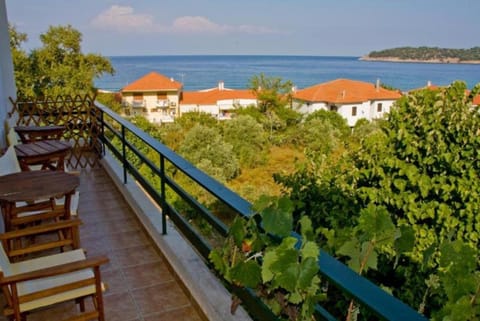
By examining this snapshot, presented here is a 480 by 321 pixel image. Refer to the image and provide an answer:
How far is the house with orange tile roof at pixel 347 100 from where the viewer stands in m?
40.3

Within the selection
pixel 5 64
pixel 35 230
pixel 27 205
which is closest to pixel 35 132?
pixel 5 64

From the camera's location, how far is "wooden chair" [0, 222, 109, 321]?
6.07 feet

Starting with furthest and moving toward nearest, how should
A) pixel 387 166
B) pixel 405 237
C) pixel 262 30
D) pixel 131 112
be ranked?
1. pixel 262 30
2. pixel 131 112
3. pixel 387 166
4. pixel 405 237

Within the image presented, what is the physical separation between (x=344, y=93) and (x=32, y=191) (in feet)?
134

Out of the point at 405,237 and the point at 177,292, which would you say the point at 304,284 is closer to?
the point at 405,237

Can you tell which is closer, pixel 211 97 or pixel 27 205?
pixel 27 205

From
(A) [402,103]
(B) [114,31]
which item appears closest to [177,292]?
(A) [402,103]

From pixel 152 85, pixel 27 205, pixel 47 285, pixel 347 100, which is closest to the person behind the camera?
pixel 47 285

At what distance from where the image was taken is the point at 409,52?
→ 361 feet

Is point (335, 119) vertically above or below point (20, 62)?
below

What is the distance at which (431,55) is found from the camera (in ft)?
313

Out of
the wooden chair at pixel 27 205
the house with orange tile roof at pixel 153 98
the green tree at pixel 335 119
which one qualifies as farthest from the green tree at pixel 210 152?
the house with orange tile roof at pixel 153 98

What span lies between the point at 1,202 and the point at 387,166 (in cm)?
381

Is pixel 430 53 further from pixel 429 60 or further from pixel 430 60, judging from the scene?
pixel 429 60
